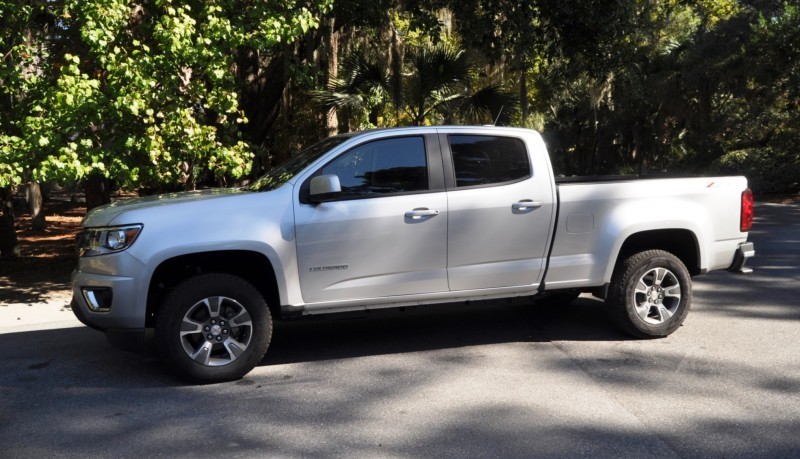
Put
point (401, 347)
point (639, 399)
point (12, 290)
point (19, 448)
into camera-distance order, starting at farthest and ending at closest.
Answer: point (12, 290), point (401, 347), point (639, 399), point (19, 448)

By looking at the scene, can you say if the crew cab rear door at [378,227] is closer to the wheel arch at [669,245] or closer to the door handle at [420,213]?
the door handle at [420,213]

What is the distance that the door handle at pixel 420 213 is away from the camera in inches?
244

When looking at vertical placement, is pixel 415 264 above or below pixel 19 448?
above

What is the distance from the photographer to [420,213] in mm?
6211

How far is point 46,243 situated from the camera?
2005 cm

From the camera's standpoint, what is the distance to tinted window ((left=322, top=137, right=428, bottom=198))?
625 centimetres

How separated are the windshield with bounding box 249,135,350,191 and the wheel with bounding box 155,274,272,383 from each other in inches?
37.7

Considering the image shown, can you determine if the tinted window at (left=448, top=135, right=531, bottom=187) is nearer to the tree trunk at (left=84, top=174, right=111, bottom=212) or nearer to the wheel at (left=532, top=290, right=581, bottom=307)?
the wheel at (left=532, top=290, right=581, bottom=307)

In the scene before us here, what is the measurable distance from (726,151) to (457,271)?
27320 mm

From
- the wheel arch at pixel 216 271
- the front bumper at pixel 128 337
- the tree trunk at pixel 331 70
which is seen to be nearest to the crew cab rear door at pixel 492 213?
the wheel arch at pixel 216 271

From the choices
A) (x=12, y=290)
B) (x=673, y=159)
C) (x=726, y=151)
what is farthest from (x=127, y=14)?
(x=673, y=159)

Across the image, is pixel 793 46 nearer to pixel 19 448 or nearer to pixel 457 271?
pixel 457 271

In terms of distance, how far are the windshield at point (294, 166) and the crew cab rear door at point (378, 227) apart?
24 cm

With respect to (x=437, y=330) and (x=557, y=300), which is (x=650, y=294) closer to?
(x=557, y=300)
